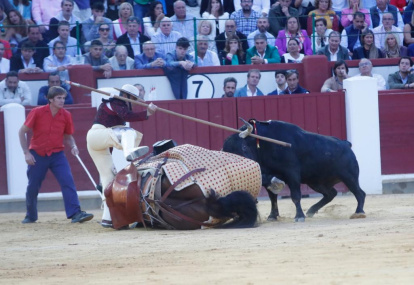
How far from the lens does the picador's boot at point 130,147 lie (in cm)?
882

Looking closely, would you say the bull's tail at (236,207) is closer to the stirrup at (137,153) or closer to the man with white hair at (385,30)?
the stirrup at (137,153)

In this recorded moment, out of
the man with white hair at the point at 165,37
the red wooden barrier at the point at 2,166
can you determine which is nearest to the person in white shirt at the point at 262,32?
the man with white hair at the point at 165,37

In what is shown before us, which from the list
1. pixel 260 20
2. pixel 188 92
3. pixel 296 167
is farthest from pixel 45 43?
pixel 296 167

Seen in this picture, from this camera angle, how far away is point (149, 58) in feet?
45.0

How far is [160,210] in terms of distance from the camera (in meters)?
8.79

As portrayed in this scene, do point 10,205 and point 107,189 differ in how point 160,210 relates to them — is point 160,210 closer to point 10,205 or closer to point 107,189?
point 107,189

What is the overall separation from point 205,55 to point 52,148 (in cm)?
419

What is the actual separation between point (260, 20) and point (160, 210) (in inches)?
240

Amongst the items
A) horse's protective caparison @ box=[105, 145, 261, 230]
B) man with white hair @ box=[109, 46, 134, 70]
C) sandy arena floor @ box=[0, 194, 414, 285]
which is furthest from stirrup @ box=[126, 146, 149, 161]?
man with white hair @ box=[109, 46, 134, 70]

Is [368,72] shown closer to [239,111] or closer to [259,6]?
[239,111]

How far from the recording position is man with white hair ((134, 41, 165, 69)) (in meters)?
13.5

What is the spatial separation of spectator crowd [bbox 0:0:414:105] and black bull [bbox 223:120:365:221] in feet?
12.8

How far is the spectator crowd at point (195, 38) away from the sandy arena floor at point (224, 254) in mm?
4130

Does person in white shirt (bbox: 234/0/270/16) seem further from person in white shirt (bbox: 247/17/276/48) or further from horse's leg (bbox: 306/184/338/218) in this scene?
horse's leg (bbox: 306/184/338/218)
